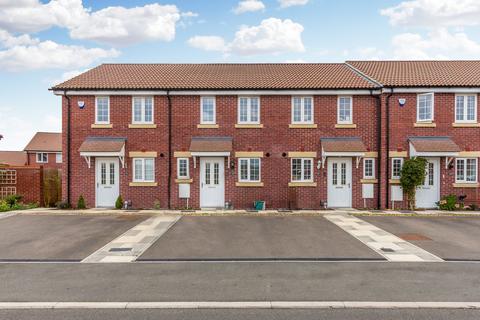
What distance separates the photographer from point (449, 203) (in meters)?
17.7

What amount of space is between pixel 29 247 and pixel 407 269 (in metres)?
10.2

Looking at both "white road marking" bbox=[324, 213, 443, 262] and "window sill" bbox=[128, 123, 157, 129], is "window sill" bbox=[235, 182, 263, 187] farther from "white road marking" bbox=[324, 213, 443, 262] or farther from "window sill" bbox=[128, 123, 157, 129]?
"window sill" bbox=[128, 123, 157, 129]

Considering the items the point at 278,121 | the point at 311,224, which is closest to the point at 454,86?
the point at 278,121

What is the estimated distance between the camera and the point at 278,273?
26.6ft

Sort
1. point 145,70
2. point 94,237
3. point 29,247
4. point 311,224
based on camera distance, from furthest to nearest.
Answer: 1. point 145,70
2. point 311,224
3. point 94,237
4. point 29,247

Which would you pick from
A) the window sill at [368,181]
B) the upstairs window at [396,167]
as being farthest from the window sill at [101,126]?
the upstairs window at [396,167]

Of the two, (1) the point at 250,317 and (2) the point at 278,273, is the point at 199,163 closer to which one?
(2) the point at 278,273

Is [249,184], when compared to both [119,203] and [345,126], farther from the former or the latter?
[119,203]

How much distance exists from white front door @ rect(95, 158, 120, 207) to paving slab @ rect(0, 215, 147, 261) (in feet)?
7.70

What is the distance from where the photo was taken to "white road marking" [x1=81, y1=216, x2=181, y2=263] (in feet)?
30.8

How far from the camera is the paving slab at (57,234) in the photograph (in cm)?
995

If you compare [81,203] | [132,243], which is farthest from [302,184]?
[81,203]

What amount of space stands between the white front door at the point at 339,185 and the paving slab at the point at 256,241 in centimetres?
337

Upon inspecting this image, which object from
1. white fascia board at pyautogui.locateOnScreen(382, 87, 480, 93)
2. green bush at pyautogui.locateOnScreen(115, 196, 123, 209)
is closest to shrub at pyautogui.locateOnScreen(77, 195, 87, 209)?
green bush at pyautogui.locateOnScreen(115, 196, 123, 209)
